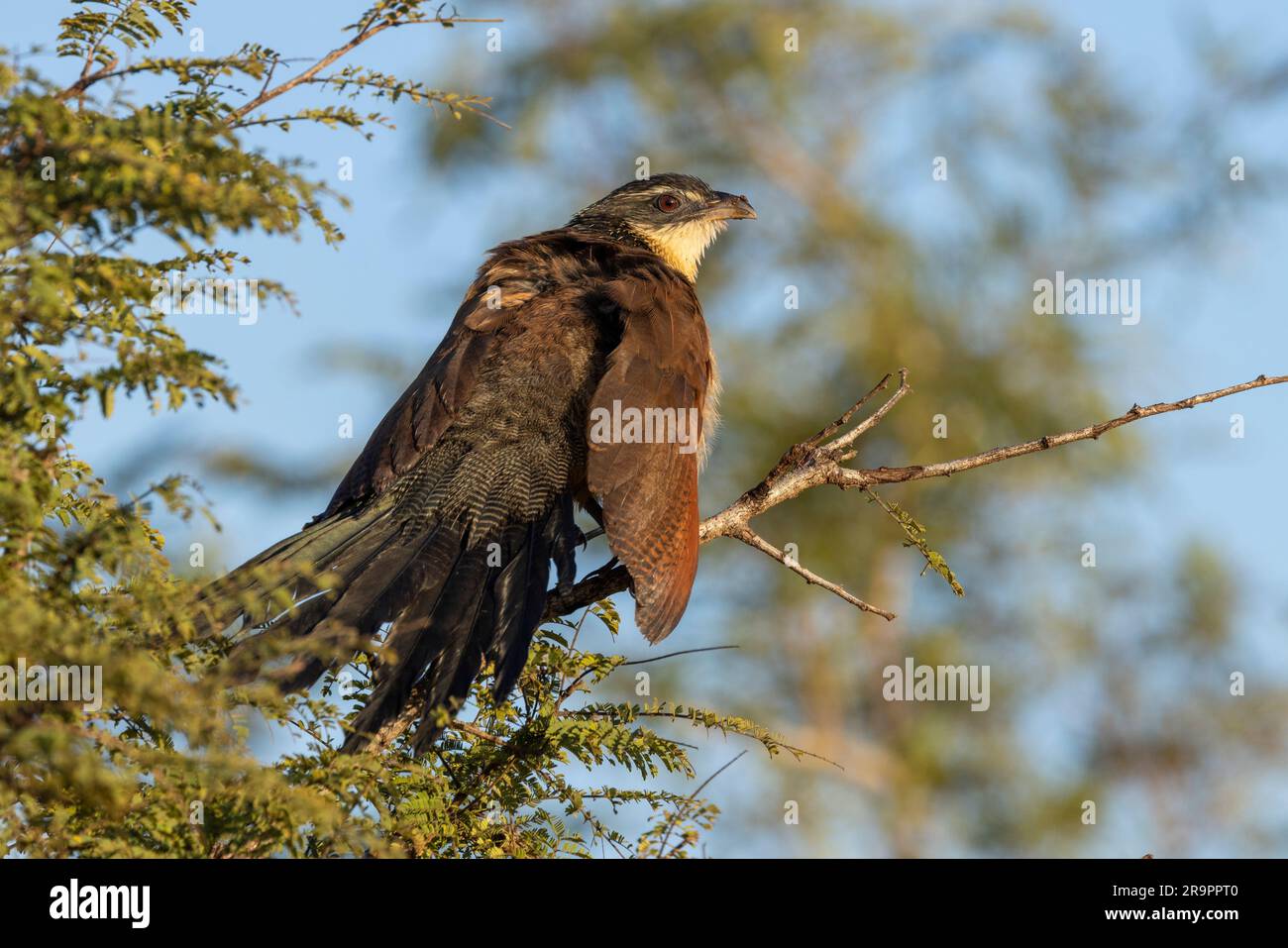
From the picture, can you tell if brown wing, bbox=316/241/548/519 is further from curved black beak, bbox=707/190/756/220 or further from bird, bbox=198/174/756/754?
curved black beak, bbox=707/190/756/220

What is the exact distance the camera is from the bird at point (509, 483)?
3.30 metres

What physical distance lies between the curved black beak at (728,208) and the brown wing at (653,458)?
1.61 m

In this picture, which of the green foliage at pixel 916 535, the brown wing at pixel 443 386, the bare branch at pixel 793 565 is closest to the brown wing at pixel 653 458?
the bare branch at pixel 793 565

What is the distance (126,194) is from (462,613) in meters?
1.59

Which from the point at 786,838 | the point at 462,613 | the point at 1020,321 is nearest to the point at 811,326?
the point at 1020,321

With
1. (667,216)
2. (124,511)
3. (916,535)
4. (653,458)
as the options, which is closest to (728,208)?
(667,216)

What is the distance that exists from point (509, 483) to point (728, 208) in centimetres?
280

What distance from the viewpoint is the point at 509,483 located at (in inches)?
160

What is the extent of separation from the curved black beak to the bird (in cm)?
109

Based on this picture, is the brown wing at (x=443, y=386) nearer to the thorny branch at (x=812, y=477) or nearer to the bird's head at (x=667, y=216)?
the thorny branch at (x=812, y=477)

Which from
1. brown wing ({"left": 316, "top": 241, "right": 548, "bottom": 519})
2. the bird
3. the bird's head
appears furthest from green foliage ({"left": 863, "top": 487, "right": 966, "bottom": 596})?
the bird's head
